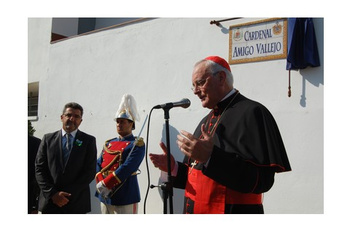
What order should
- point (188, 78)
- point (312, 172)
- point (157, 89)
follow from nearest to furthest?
point (312, 172) → point (188, 78) → point (157, 89)

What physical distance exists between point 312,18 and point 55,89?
516 centimetres

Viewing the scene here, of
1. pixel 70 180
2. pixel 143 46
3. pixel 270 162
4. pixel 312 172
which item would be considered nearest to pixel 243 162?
pixel 270 162

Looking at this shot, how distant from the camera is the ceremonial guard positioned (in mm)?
4480

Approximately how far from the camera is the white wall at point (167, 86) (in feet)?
14.3

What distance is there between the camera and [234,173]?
243 cm

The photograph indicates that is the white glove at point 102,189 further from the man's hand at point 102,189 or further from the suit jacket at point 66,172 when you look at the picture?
the suit jacket at point 66,172

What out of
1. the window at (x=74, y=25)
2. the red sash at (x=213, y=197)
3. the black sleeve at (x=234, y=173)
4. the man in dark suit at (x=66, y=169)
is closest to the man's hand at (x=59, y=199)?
the man in dark suit at (x=66, y=169)

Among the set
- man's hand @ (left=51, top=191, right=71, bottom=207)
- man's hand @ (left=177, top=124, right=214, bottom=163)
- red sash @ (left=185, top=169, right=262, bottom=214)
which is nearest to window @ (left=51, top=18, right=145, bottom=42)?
man's hand @ (left=51, top=191, right=71, bottom=207)

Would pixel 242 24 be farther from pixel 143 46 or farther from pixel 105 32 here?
pixel 105 32

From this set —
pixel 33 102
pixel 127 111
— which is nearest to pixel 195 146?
pixel 127 111

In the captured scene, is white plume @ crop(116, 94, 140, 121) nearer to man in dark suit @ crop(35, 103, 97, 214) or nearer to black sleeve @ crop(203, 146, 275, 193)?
man in dark suit @ crop(35, 103, 97, 214)

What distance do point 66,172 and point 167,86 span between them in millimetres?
2153

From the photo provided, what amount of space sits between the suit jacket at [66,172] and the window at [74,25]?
390cm

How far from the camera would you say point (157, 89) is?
5906 mm
